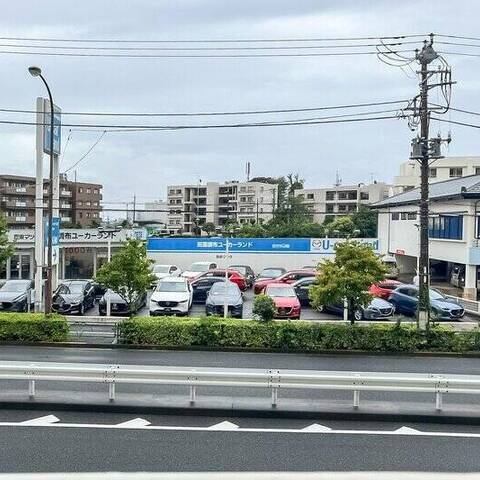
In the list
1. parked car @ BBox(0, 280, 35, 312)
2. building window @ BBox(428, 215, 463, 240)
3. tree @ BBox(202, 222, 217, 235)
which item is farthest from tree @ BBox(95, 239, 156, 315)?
tree @ BBox(202, 222, 217, 235)

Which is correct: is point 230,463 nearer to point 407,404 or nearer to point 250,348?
point 407,404

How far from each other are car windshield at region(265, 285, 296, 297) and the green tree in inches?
1675

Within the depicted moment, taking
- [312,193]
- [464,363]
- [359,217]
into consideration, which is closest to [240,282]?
[464,363]

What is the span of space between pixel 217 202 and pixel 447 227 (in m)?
70.5

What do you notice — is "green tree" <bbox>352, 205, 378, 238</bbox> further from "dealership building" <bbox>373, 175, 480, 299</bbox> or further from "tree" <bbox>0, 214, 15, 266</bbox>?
"tree" <bbox>0, 214, 15, 266</bbox>

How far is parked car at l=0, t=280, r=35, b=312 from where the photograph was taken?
24.8 m

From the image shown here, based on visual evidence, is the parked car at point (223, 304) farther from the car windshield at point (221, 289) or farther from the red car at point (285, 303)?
the red car at point (285, 303)

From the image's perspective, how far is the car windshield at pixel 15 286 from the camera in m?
26.2

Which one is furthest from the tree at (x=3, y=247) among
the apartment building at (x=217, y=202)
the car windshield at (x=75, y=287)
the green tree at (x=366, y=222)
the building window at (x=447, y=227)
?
the apartment building at (x=217, y=202)

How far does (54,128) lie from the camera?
26.1m

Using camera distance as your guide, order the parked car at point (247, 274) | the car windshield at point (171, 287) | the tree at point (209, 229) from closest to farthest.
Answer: the car windshield at point (171, 287) < the parked car at point (247, 274) < the tree at point (209, 229)

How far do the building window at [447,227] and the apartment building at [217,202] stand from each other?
56.4 metres

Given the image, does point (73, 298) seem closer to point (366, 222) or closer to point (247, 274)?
point (247, 274)

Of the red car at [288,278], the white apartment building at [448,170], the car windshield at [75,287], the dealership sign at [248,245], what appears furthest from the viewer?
the white apartment building at [448,170]
